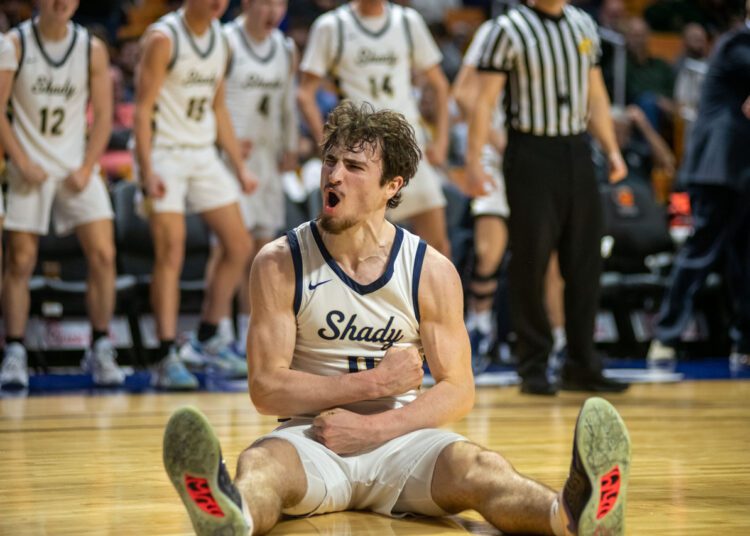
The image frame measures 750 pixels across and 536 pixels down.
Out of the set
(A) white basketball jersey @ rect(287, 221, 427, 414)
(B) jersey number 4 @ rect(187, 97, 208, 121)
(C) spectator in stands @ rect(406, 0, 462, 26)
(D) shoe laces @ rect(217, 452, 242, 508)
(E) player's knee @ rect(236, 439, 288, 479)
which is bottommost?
(E) player's knee @ rect(236, 439, 288, 479)

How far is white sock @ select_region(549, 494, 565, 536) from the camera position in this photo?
298 centimetres

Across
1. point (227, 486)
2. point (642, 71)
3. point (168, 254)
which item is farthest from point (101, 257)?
point (642, 71)

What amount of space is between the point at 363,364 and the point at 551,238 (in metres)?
3.47

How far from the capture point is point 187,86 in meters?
7.85

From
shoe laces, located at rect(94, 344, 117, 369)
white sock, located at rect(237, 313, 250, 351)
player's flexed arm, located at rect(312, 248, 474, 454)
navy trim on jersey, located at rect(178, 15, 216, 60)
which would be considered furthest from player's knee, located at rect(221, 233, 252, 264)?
player's flexed arm, located at rect(312, 248, 474, 454)

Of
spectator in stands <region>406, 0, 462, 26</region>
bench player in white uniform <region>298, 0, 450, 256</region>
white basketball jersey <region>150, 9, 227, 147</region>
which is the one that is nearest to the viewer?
white basketball jersey <region>150, 9, 227, 147</region>

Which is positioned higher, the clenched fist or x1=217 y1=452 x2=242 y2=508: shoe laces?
the clenched fist

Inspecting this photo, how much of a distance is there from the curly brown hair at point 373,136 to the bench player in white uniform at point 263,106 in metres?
4.96

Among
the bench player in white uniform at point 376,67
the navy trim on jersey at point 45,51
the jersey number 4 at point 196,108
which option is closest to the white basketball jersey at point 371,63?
the bench player in white uniform at point 376,67

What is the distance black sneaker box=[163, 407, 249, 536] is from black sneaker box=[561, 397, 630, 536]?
2.44ft

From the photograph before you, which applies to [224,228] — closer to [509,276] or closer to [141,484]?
[509,276]

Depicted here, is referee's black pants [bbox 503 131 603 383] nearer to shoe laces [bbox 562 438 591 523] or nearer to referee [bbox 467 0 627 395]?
referee [bbox 467 0 627 395]

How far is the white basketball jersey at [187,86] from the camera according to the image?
7766 millimetres

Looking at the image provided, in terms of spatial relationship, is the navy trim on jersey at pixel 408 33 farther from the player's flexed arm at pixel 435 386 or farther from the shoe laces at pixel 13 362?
the player's flexed arm at pixel 435 386
